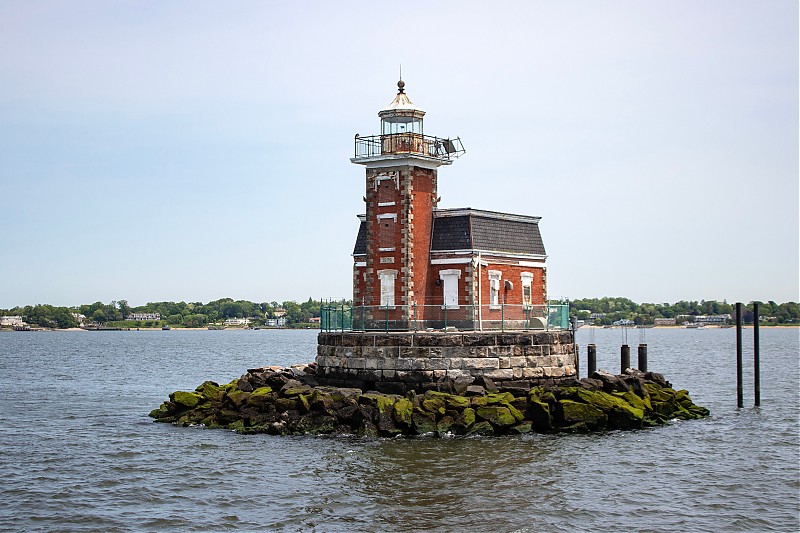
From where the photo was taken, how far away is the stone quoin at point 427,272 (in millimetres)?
34125

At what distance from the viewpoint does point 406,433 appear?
30.2 m

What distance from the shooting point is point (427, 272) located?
37.2 m

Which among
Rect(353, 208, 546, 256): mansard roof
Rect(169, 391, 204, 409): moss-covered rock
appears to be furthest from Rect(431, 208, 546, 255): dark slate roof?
Rect(169, 391, 204, 409): moss-covered rock

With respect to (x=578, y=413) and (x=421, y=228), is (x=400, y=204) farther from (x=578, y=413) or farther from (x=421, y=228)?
(x=578, y=413)

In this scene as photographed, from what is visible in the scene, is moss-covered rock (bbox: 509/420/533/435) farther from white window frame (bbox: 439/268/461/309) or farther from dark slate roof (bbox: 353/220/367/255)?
dark slate roof (bbox: 353/220/367/255)

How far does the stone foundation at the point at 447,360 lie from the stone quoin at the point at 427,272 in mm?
60

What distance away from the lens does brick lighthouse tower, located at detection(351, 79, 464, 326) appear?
36.6 meters

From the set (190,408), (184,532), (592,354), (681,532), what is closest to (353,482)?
(184,532)

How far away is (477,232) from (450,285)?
2280 millimetres

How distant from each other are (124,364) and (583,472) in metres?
59.3

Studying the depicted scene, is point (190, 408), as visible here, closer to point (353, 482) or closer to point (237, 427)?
point (237, 427)

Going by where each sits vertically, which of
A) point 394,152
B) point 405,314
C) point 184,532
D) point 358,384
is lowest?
point 184,532

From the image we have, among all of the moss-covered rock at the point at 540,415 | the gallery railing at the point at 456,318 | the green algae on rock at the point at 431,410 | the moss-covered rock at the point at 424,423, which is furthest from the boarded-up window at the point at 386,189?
the moss-covered rock at the point at 540,415

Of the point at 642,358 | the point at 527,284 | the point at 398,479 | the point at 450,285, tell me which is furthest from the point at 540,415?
the point at 642,358
